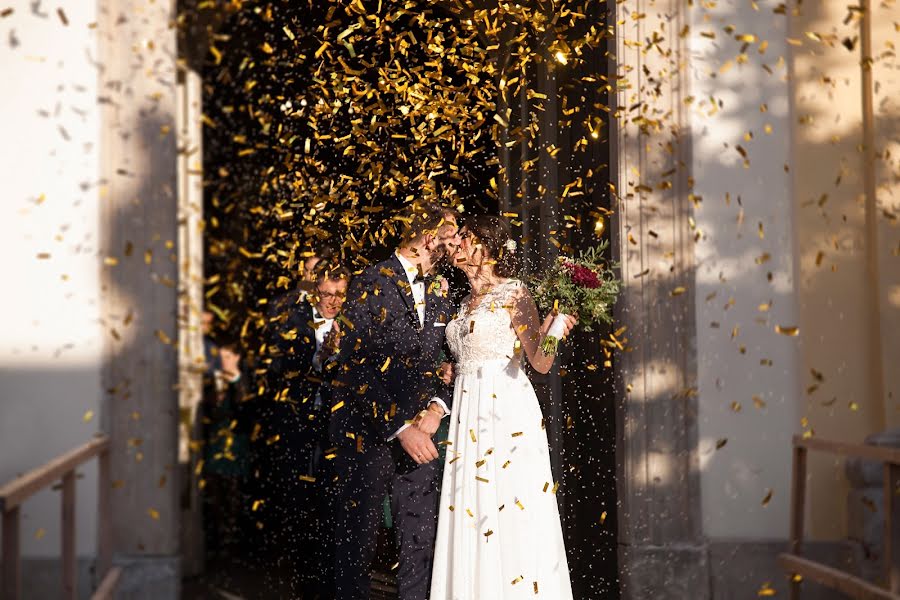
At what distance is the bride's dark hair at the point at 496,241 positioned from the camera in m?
3.86

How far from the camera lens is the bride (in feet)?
12.1

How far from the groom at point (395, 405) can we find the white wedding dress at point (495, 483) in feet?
0.32

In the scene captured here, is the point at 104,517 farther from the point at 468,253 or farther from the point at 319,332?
the point at 468,253

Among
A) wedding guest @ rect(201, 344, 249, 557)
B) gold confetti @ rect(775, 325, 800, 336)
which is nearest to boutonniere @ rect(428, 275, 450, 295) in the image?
wedding guest @ rect(201, 344, 249, 557)

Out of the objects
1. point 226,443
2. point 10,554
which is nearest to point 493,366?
point 226,443

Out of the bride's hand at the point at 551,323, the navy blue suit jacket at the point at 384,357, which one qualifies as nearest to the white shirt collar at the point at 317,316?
the navy blue suit jacket at the point at 384,357

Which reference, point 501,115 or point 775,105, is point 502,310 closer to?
point 501,115

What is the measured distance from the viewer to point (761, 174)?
13.9 ft

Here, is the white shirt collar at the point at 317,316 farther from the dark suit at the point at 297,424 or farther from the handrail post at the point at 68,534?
the handrail post at the point at 68,534

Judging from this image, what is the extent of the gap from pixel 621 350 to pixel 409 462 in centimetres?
100

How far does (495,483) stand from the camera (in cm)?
373

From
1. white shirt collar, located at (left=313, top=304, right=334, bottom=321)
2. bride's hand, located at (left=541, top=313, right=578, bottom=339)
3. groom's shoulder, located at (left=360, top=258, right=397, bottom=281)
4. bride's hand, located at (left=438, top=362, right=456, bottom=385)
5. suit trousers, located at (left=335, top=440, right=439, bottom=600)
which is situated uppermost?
groom's shoulder, located at (left=360, top=258, right=397, bottom=281)

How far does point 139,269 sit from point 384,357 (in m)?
1.03

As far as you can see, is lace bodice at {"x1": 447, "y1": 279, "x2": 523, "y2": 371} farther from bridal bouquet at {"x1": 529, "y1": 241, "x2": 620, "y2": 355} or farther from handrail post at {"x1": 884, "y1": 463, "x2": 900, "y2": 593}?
handrail post at {"x1": 884, "y1": 463, "x2": 900, "y2": 593}
